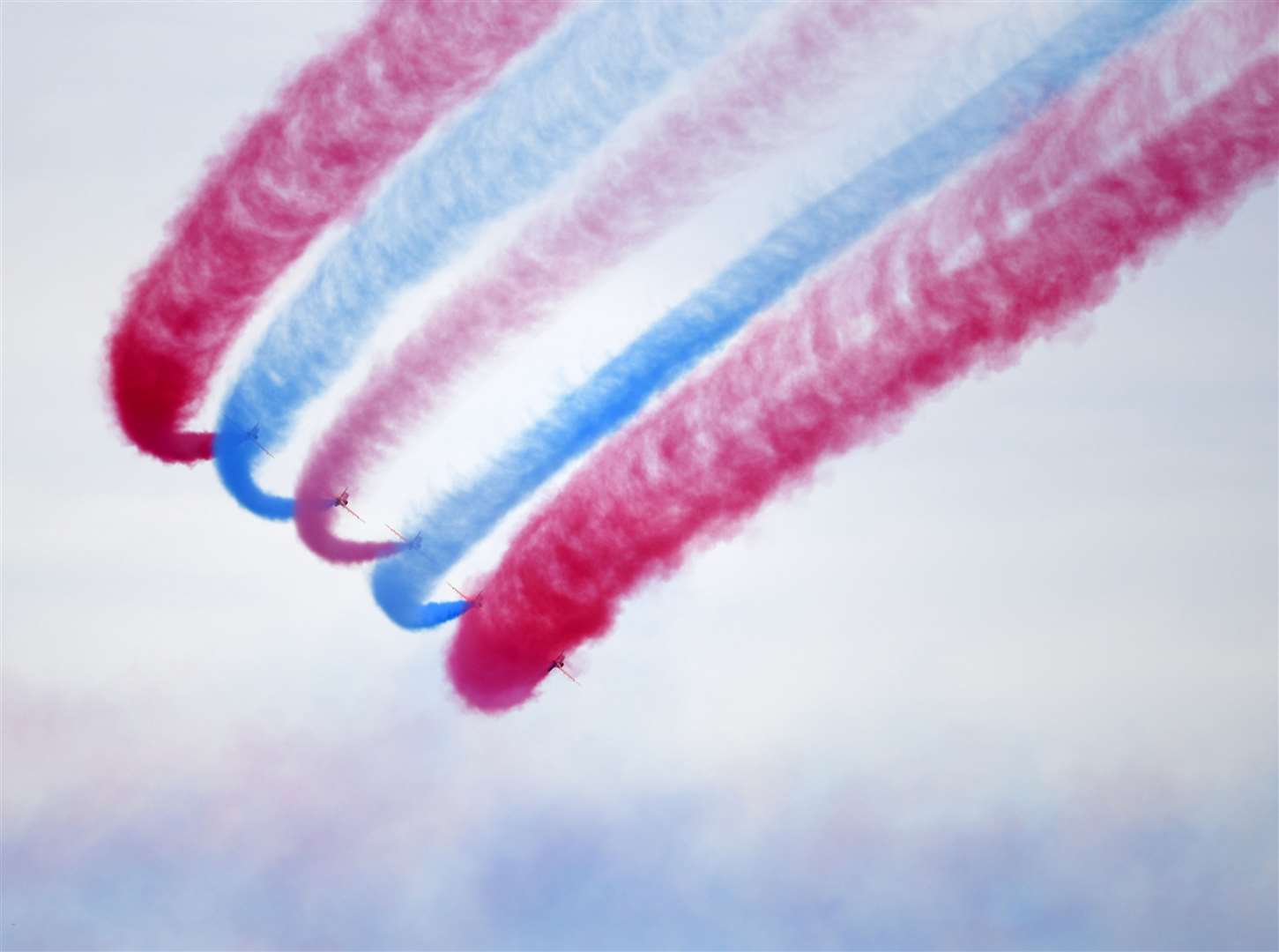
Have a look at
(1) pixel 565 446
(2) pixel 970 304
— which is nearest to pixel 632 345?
(1) pixel 565 446

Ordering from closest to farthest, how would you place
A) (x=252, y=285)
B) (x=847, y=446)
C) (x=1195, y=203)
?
(x=1195, y=203) → (x=847, y=446) → (x=252, y=285)

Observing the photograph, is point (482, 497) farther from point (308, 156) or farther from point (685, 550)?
point (308, 156)

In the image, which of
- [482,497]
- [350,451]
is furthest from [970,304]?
[350,451]

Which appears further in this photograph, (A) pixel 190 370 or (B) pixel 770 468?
(A) pixel 190 370

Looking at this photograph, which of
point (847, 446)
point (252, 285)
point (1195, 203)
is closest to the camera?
point (1195, 203)

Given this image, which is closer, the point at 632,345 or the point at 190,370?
the point at 632,345

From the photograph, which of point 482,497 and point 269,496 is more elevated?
point 269,496

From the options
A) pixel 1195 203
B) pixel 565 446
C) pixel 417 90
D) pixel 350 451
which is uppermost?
pixel 417 90

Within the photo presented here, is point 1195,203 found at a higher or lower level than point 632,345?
lower

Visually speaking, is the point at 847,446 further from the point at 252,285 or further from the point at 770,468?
the point at 252,285
